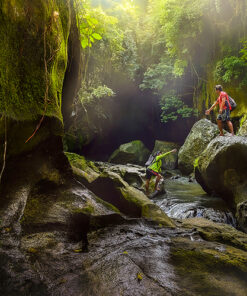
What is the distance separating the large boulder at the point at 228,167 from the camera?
5852 millimetres

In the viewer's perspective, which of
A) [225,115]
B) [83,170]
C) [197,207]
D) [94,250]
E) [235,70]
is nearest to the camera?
[94,250]

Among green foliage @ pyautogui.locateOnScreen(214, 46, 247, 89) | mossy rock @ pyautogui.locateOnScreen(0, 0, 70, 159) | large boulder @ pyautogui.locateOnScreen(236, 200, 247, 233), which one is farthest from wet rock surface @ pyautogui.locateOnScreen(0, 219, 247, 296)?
green foliage @ pyautogui.locateOnScreen(214, 46, 247, 89)

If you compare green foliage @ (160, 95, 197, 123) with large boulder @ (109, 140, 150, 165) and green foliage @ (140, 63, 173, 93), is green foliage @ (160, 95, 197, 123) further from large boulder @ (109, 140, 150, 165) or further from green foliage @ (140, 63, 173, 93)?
large boulder @ (109, 140, 150, 165)

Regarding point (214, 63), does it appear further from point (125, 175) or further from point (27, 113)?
point (27, 113)

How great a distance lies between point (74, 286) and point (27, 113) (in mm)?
1861

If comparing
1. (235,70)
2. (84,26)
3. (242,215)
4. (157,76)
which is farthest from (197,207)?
(157,76)

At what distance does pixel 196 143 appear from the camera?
42.5ft

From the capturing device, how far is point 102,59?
45.2 feet

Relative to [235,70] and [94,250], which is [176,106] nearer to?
[235,70]

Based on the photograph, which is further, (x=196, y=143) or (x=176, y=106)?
(x=176, y=106)

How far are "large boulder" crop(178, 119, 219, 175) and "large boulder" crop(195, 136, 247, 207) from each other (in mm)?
6209

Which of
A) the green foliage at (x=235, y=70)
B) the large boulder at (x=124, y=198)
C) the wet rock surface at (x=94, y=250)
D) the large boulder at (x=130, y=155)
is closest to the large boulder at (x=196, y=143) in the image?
the green foliage at (x=235, y=70)

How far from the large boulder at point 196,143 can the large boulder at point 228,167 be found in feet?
20.4

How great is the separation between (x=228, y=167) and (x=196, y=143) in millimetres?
6947
